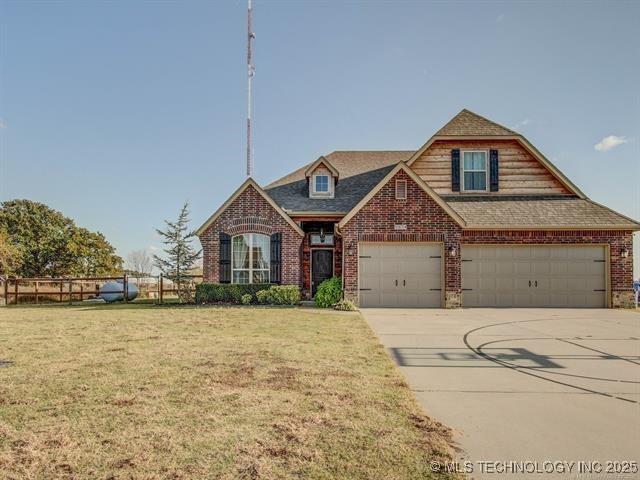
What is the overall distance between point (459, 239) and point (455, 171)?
3893 millimetres

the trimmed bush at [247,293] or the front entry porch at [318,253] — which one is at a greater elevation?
the front entry porch at [318,253]

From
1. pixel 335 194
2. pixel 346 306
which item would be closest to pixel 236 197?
pixel 335 194

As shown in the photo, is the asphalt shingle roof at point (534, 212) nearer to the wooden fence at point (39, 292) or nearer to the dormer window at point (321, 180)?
the dormer window at point (321, 180)

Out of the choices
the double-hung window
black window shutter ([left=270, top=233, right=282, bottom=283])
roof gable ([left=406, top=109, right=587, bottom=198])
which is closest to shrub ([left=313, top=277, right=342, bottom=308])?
black window shutter ([left=270, top=233, right=282, bottom=283])

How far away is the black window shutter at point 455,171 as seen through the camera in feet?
59.2

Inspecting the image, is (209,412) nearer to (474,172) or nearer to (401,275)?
(401,275)

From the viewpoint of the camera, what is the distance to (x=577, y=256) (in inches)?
637

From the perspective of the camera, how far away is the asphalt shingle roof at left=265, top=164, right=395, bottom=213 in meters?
18.5

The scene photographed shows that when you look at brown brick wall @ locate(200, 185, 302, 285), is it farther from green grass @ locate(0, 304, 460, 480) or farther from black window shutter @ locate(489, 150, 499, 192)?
black window shutter @ locate(489, 150, 499, 192)

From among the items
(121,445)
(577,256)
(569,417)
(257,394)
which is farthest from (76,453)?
(577,256)

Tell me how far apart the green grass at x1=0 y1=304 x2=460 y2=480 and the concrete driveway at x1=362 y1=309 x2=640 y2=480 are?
41 centimetres

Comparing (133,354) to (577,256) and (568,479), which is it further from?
(577,256)

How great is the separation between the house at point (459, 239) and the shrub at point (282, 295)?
0.63 metres

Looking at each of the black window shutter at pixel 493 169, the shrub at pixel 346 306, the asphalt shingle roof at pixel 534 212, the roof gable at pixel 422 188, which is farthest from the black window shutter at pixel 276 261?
the black window shutter at pixel 493 169
